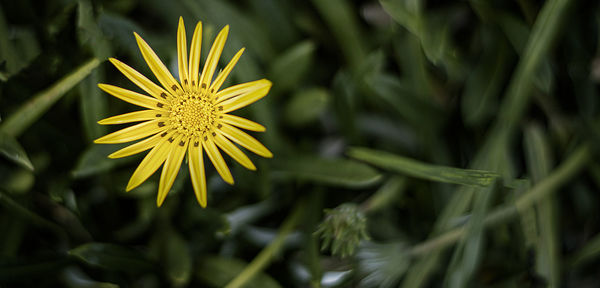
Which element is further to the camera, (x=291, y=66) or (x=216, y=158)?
(x=291, y=66)

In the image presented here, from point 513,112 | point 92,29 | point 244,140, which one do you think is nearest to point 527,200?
point 513,112

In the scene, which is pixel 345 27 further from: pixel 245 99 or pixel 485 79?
pixel 245 99

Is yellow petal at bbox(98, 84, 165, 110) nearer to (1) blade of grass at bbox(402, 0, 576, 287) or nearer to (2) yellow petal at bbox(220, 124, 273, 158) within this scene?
(2) yellow petal at bbox(220, 124, 273, 158)

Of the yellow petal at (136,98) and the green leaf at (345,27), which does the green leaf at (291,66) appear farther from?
the yellow petal at (136,98)

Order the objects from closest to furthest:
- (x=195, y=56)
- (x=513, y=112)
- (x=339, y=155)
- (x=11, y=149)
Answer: (x=195, y=56) < (x=11, y=149) < (x=513, y=112) < (x=339, y=155)

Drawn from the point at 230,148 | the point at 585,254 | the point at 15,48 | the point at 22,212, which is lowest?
the point at 585,254

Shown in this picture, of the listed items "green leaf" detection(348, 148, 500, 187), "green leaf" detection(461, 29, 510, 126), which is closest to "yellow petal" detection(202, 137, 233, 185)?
"green leaf" detection(348, 148, 500, 187)

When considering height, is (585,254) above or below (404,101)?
below

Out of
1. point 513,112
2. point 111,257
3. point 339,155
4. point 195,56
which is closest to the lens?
point 195,56
